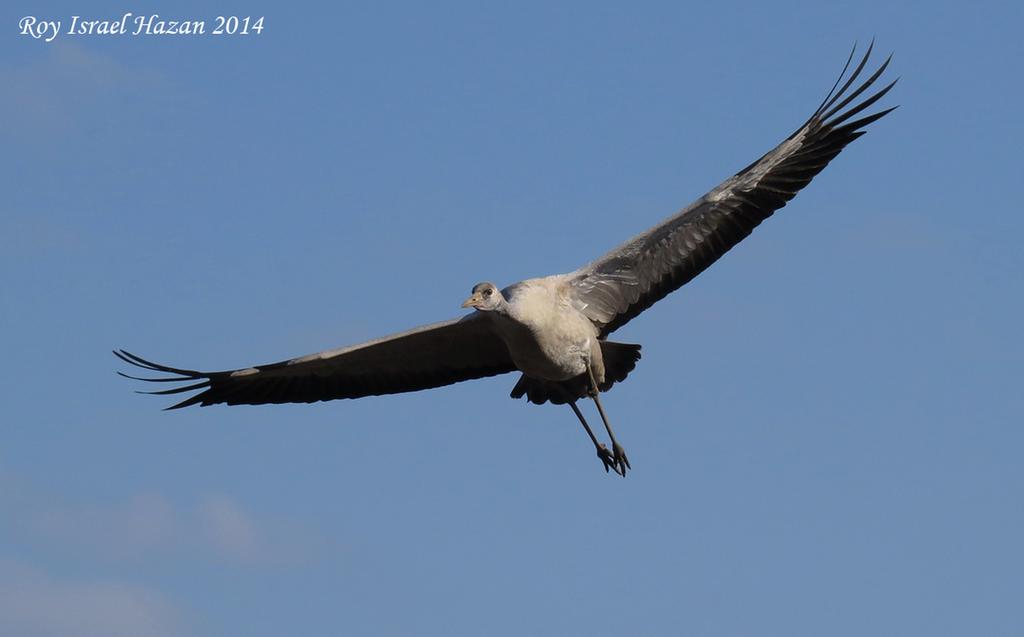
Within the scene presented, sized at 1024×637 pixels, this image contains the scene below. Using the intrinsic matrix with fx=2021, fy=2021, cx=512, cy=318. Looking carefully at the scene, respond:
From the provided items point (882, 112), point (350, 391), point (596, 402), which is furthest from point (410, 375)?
point (882, 112)

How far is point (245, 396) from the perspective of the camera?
73.1ft

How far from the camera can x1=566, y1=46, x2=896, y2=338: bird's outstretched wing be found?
20.8m

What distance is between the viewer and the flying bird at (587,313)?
20469 millimetres

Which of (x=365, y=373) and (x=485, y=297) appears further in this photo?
(x=365, y=373)

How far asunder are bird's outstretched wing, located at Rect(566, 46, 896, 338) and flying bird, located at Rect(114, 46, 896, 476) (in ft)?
0.03

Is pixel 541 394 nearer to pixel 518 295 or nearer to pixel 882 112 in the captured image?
pixel 518 295

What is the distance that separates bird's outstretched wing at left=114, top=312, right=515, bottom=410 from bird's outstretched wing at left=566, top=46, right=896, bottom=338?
4.69 ft

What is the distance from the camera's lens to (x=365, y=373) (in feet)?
72.8

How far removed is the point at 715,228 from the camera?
21.0m

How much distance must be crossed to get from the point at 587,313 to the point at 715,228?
160cm

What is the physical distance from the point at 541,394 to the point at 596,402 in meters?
0.67

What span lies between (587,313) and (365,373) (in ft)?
8.86

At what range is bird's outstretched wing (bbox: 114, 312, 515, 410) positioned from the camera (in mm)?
21719

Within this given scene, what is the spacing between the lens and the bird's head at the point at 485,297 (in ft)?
65.1
